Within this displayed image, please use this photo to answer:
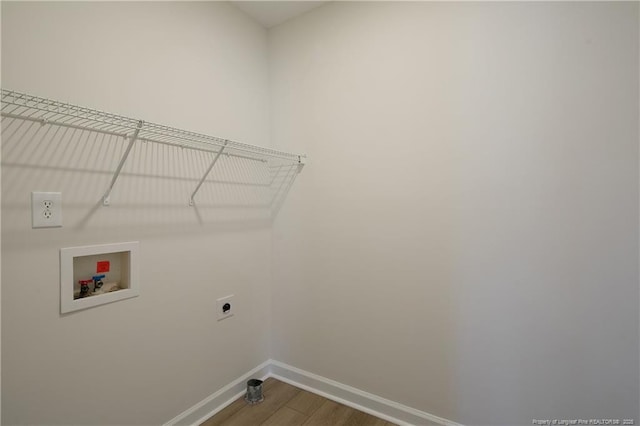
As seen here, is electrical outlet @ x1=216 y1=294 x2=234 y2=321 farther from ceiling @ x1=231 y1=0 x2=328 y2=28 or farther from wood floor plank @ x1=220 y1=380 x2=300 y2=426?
ceiling @ x1=231 y1=0 x2=328 y2=28

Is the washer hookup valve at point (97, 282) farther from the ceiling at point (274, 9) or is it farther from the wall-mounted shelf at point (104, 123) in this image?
the ceiling at point (274, 9)

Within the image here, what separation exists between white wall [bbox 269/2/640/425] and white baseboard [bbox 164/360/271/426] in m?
0.35

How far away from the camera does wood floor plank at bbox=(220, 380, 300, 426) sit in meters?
1.66

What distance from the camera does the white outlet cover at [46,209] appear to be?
107 centimetres

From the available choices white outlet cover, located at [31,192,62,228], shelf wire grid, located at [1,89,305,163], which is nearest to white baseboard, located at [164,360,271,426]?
white outlet cover, located at [31,192,62,228]

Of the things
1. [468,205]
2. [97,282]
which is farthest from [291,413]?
[468,205]

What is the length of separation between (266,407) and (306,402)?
24cm

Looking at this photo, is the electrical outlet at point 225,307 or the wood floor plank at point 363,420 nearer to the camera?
the wood floor plank at point 363,420

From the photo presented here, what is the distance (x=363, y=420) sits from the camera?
167 centimetres

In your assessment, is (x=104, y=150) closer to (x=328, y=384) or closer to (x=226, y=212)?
(x=226, y=212)

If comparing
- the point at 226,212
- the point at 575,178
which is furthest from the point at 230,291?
the point at 575,178

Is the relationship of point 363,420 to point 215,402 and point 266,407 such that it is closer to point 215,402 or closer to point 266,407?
point 266,407

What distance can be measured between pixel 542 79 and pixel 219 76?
5.42 feet

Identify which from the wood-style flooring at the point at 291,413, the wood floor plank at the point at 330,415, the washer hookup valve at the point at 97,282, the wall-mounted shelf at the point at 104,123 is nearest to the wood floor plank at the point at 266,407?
the wood-style flooring at the point at 291,413
